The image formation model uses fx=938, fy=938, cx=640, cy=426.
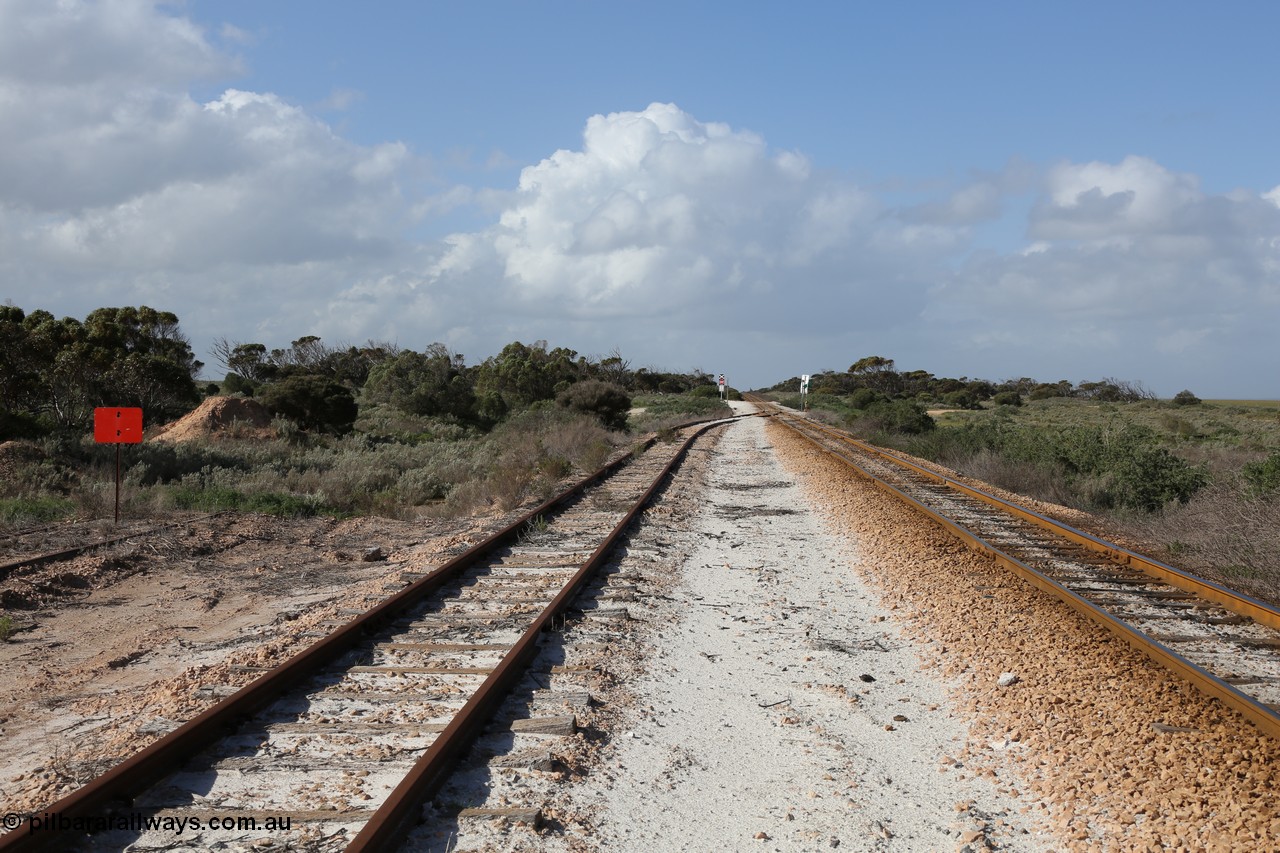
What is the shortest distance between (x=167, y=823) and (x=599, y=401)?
116 ft

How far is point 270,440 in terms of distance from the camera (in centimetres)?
Answer: 2705

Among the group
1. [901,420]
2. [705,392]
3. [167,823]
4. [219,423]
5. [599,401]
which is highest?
[705,392]

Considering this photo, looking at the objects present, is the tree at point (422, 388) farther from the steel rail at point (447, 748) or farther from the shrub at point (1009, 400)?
the shrub at point (1009, 400)

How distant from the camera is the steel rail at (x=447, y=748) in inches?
153

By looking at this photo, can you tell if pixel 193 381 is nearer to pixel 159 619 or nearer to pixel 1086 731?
pixel 159 619

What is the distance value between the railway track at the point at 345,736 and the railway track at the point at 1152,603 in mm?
4205

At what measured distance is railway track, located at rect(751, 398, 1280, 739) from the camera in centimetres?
614

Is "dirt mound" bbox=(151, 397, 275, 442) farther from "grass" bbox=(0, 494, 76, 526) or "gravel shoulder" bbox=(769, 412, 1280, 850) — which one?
"gravel shoulder" bbox=(769, 412, 1280, 850)

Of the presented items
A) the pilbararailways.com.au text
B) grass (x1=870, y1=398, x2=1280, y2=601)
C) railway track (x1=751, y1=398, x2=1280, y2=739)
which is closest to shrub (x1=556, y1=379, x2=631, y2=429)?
grass (x1=870, y1=398, x2=1280, y2=601)

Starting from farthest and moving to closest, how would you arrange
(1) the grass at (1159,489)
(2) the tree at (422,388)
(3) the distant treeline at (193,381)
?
1. (2) the tree at (422,388)
2. (3) the distant treeline at (193,381)
3. (1) the grass at (1159,489)

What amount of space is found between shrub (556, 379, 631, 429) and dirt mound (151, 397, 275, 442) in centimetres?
1305

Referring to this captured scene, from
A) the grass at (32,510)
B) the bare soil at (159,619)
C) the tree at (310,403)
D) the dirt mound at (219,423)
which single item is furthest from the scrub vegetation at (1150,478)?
the dirt mound at (219,423)

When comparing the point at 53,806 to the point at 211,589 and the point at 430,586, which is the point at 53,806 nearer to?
the point at 430,586

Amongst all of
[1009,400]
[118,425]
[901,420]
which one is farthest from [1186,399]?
[118,425]
